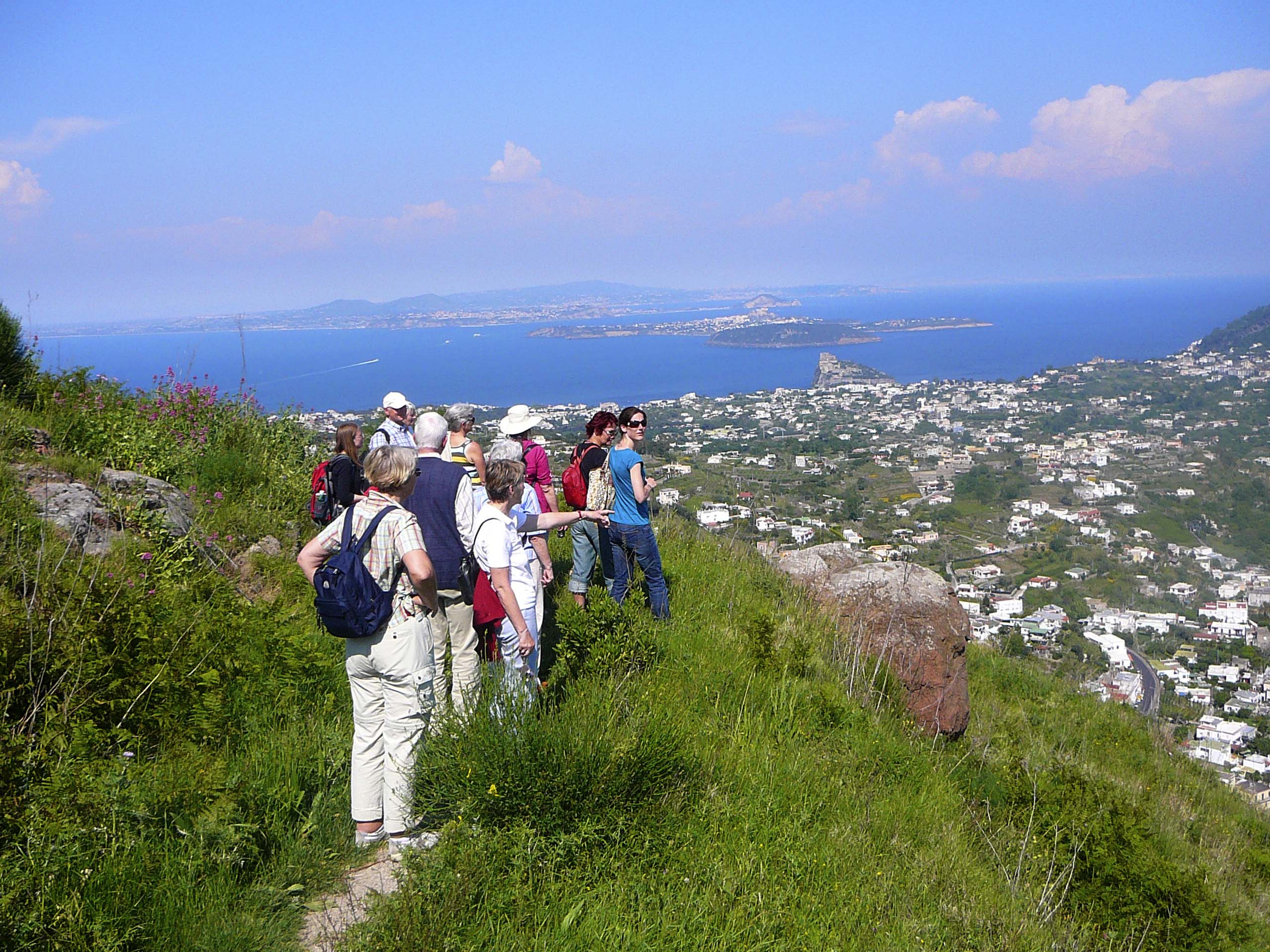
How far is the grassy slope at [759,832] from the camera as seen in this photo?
357 cm

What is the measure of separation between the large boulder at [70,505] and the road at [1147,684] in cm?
1529

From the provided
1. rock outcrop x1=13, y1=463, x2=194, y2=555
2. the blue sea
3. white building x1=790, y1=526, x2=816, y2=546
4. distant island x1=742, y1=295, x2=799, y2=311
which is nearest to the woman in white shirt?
rock outcrop x1=13, y1=463, x2=194, y2=555

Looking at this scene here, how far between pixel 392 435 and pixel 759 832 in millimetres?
4312

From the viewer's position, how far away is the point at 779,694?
612 cm

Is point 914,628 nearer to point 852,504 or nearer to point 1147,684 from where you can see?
point 1147,684

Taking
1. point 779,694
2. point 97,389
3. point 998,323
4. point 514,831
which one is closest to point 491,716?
point 514,831

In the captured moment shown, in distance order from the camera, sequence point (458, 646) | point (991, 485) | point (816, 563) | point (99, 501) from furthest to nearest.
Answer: point (991, 485), point (816, 563), point (99, 501), point (458, 646)

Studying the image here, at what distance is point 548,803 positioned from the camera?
3.96 m

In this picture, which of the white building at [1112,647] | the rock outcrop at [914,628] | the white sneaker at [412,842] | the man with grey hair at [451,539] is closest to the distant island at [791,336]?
the white building at [1112,647]

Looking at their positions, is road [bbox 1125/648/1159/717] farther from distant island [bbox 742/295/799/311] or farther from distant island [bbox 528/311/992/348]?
distant island [bbox 742/295/799/311]

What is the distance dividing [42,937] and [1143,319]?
635 feet

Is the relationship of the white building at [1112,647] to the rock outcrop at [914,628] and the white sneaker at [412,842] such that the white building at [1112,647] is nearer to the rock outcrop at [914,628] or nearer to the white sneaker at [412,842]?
the rock outcrop at [914,628]

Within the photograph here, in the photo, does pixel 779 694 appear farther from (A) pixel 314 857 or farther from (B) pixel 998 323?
(B) pixel 998 323

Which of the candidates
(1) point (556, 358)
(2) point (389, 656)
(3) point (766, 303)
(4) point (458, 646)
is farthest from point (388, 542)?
(3) point (766, 303)
